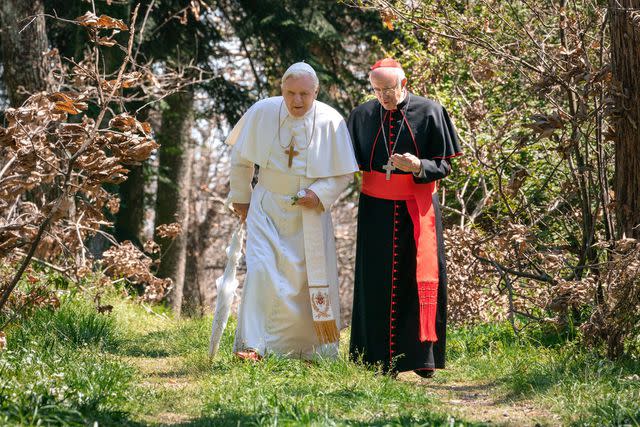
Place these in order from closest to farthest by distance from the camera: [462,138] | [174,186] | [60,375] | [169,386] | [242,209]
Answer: [60,375]
[169,386]
[242,209]
[462,138]
[174,186]

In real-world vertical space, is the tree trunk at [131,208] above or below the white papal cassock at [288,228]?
above

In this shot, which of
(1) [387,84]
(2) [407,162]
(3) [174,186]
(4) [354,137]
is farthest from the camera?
(3) [174,186]

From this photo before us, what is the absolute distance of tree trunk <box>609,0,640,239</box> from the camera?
24.2 ft

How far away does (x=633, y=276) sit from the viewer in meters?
6.65

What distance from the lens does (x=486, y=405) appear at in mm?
6496

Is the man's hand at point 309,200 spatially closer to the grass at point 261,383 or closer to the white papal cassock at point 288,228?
the white papal cassock at point 288,228

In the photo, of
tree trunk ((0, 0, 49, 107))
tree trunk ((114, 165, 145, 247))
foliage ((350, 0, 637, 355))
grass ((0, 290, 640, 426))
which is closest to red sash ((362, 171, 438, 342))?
grass ((0, 290, 640, 426))

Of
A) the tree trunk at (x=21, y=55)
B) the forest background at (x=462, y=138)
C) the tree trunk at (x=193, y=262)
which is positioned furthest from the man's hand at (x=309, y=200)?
the tree trunk at (x=193, y=262)

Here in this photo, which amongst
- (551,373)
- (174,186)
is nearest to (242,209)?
(551,373)

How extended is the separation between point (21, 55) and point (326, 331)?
5.13 metres

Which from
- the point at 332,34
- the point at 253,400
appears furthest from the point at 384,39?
the point at 253,400

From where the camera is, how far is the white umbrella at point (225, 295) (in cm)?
778

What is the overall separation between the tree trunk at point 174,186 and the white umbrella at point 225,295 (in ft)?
30.1

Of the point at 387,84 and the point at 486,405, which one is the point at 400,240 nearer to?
the point at 387,84
